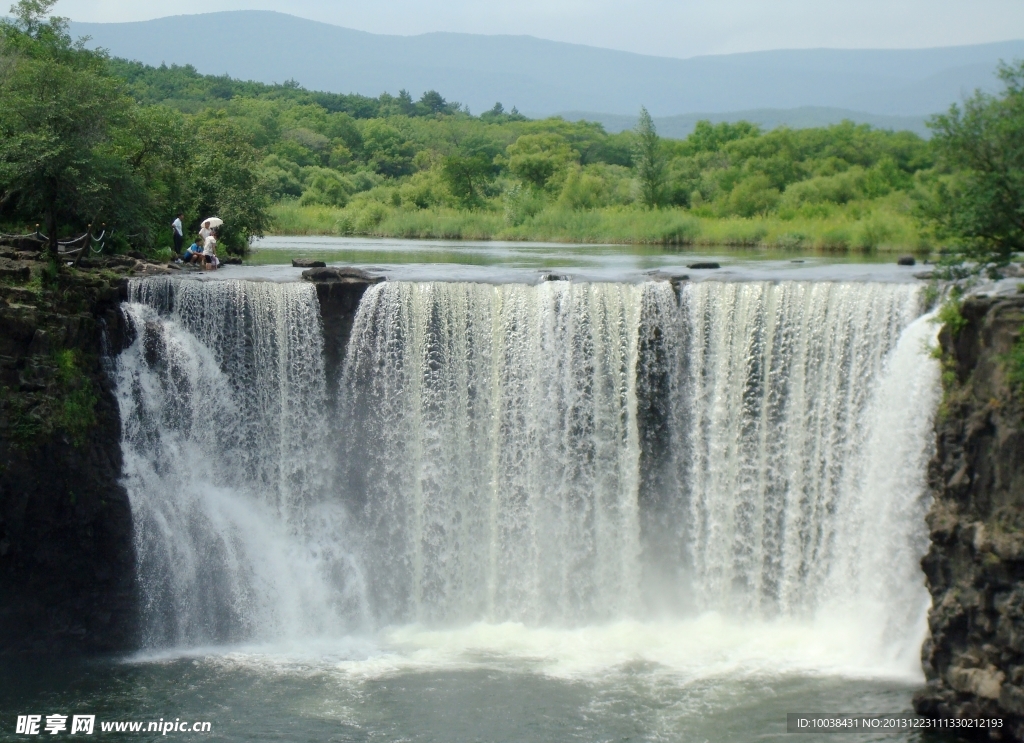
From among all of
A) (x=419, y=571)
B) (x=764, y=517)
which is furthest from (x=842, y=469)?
(x=419, y=571)

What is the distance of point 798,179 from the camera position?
184ft

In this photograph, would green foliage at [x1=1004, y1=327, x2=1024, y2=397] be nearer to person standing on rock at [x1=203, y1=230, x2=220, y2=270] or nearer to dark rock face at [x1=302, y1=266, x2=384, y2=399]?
dark rock face at [x1=302, y1=266, x2=384, y2=399]

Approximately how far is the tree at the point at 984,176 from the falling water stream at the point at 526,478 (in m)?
1.62

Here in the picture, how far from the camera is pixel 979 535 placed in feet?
49.6

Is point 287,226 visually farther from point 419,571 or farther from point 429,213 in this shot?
point 419,571

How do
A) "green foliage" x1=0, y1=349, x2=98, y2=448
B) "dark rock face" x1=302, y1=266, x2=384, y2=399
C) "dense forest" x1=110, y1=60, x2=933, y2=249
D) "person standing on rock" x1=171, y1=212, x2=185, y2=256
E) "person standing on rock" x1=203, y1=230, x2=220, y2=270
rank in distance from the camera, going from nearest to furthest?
"green foliage" x1=0, y1=349, x2=98, y2=448
"dark rock face" x1=302, y1=266, x2=384, y2=399
"person standing on rock" x1=203, y1=230, x2=220, y2=270
"person standing on rock" x1=171, y1=212, x2=185, y2=256
"dense forest" x1=110, y1=60, x2=933, y2=249

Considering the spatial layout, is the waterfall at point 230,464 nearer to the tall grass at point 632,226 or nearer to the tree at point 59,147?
the tree at point 59,147

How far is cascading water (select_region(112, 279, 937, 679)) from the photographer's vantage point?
19188 millimetres

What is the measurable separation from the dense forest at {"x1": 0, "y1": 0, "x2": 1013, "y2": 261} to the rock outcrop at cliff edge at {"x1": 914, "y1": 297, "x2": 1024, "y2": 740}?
2149 millimetres

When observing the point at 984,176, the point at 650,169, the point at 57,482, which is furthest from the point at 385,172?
the point at 984,176

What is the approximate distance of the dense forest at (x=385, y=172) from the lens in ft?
77.8

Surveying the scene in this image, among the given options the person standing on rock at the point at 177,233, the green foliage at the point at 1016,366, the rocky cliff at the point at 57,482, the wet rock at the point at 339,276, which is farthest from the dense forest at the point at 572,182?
the green foliage at the point at 1016,366

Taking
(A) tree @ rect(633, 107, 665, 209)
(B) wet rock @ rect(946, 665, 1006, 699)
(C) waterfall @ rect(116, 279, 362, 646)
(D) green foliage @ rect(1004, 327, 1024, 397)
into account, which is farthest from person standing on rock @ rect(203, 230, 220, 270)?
(A) tree @ rect(633, 107, 665, 209)

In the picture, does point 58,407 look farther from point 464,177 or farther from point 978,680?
point 464,177
